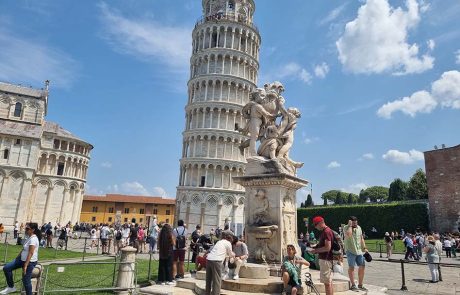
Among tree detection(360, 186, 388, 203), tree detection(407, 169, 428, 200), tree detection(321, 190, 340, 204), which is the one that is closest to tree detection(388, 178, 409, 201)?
tree detection(407, 169, 428, 200)

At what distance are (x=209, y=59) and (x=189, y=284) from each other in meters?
49.4

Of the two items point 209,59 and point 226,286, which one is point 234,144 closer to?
point 209,59

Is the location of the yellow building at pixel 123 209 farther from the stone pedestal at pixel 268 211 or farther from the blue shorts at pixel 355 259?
the blue shorts at pixel 355 259

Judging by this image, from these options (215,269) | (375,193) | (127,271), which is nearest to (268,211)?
(215,269)

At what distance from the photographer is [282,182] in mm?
7941

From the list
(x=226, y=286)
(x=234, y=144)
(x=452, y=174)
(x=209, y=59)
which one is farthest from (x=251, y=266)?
(x=209, y=59)

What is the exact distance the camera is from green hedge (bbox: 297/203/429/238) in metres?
37.8

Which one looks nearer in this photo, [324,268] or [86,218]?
[324,268]

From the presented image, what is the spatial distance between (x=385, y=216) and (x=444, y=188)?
23.4ft

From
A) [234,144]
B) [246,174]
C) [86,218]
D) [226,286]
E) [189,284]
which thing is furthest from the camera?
[86,218]

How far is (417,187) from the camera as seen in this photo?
200 ft

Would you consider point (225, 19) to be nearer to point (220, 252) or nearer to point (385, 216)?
point (385, 216)

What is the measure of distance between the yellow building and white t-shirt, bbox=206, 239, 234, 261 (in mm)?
69602

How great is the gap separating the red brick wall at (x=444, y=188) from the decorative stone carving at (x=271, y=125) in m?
33.8
